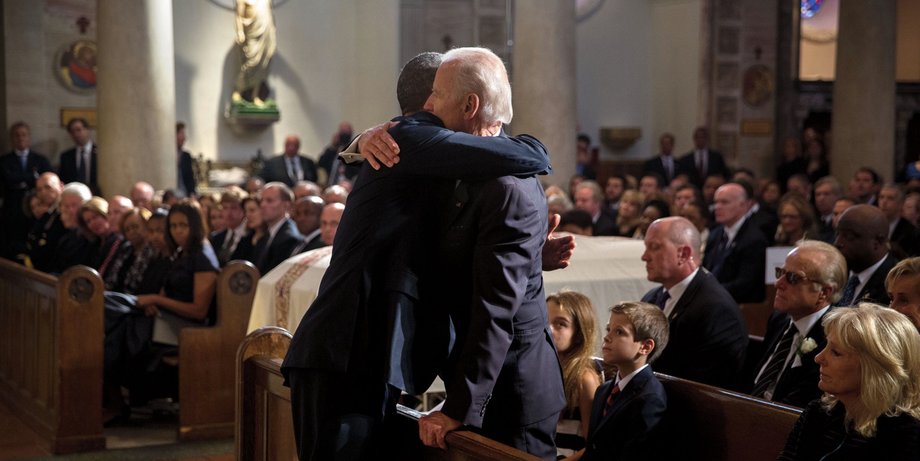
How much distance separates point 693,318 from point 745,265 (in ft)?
9.17

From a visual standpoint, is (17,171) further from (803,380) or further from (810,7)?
(810,7)

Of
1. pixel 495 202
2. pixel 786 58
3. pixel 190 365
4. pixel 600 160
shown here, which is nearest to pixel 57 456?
pixel 190 365

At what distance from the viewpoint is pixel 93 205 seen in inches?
336

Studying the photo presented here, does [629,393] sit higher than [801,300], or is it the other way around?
[801,300]

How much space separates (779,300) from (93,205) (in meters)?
5.71

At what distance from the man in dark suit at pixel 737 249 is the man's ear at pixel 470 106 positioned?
4820 millimetres

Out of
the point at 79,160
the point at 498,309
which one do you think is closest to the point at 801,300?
the point at 498,309

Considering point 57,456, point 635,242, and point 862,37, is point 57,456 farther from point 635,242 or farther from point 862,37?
point 862,37

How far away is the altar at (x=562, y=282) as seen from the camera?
627 cm

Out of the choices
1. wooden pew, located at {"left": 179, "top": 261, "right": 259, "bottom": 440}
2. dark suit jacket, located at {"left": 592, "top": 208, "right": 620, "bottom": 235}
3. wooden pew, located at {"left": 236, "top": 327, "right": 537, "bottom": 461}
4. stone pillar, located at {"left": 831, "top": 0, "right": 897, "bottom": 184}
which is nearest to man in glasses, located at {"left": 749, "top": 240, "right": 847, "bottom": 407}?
wooden pew, located at {"left": 236, "top": 327, "right": 537, "bottom": 461}

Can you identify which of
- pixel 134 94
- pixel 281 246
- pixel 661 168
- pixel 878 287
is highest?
pixel 134 94

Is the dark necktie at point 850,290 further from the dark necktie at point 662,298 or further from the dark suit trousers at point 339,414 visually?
the dark suit trousers at point 339,414

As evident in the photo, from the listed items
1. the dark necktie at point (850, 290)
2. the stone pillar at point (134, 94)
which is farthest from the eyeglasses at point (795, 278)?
the stone pillar at point (134, 94)

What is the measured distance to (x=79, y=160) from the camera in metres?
13.2
